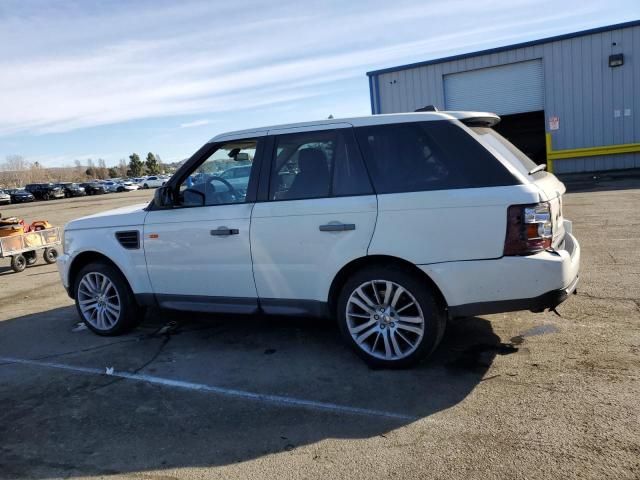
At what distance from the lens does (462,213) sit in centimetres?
397

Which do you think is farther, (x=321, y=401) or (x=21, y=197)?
(x=21, y=197)

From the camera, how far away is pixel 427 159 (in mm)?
4219

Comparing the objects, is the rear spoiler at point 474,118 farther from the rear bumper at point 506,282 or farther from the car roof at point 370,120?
the rear bumper at point 506,282

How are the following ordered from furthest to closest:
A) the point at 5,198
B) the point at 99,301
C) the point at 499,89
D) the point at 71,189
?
the point at 71,189 → the point at 5,198 → the point at 499,89 → the point at 99,301

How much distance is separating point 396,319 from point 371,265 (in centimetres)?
46

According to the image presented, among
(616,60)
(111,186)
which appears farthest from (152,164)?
(616,60)

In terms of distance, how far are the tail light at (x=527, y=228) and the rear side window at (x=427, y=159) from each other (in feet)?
0.75

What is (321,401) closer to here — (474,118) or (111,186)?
(474,118)

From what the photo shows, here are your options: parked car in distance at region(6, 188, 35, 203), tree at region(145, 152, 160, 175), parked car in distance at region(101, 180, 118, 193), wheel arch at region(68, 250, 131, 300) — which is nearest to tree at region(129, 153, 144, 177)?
tree at region(145, 152, 160, 175)

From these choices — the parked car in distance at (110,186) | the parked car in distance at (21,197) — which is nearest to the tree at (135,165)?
the parked car in distance at (110,186)

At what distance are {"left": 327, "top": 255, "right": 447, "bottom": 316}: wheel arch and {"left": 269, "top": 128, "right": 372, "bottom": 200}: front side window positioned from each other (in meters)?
0.53

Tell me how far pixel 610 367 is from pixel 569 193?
1267 centimetres

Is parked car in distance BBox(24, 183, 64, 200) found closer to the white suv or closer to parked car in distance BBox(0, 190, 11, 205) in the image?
parked car in distance BBox(0, 190, 11, 205)

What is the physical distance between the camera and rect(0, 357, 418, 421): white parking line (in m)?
3.74
